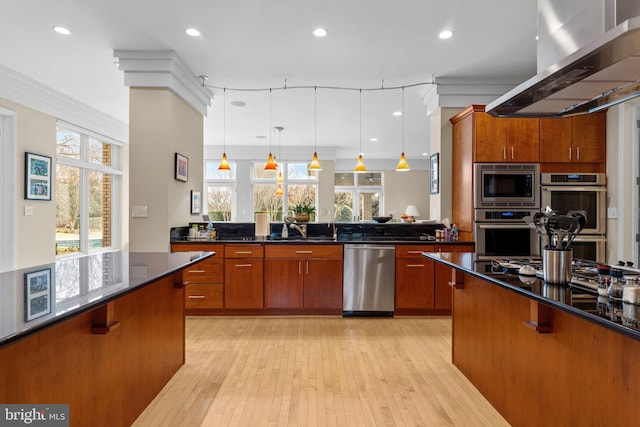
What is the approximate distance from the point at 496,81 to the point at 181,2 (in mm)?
3681

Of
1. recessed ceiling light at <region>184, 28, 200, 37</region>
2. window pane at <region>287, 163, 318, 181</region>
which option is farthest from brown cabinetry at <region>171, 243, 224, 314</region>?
window pane at <region>287, 163, 318, 181</region>

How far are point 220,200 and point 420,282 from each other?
6.53 m

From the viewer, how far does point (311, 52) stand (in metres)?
3.89

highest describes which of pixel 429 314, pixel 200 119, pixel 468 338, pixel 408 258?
pixel 200 119

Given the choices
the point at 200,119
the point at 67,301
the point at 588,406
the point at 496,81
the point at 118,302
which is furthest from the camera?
the point at 200,119

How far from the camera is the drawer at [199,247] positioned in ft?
13.6

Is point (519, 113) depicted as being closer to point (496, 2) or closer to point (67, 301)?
point (496, 2)

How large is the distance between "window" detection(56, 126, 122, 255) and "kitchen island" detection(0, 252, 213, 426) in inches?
162

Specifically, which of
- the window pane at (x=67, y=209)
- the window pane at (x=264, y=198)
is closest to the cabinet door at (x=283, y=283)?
the window pane at (x=67, y=209)

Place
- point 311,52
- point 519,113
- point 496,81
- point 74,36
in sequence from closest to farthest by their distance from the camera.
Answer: point 519,113, point 74,36, point 311,52, point 496,81

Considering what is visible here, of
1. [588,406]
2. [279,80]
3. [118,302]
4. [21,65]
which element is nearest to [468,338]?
[588,406]

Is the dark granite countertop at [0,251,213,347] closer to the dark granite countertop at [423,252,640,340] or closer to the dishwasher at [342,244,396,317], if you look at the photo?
the dark granite countertop at [423,252,640,340]

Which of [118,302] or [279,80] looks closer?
[118,302]

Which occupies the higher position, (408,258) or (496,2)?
(496,2)
